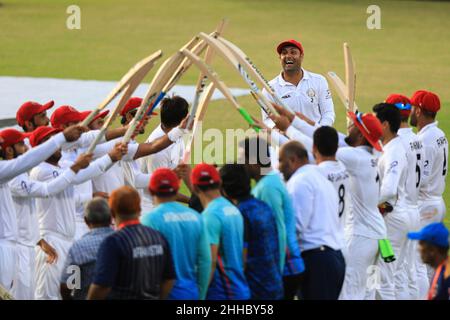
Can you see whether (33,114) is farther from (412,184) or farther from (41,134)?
(412,184)

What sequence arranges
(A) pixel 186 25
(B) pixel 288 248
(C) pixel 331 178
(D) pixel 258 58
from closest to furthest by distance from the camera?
1. (B) pixel 288 248
2. (C) pixel 331 178
3. (D) pixel 258 58
4. (A) pixel 186 25

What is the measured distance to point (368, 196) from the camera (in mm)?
9484

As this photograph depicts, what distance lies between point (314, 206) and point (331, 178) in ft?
1.73

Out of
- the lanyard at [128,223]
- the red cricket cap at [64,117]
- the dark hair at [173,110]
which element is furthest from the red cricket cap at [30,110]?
the lanyard at [128,223]

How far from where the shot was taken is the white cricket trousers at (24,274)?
9500 mm

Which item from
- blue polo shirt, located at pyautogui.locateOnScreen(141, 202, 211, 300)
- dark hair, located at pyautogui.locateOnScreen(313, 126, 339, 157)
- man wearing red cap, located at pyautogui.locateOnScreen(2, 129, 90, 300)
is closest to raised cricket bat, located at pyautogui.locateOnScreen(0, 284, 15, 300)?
man wearing red cap, located at pyautogui.locateOnScreen(2, 129, 90, 300)

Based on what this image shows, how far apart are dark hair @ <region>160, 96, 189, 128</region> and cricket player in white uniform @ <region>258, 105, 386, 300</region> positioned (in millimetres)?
1321

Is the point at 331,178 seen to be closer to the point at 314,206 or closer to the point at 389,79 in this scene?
the point at 314,206

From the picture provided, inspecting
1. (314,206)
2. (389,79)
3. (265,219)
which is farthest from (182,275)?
(389,79)

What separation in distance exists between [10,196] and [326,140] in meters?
2.76

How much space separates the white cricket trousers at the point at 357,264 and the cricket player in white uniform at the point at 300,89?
2791mm

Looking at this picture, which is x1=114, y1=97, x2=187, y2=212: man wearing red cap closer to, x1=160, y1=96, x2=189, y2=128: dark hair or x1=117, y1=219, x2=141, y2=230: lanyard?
x1=160, y1=96, x2=189, y2=128: dark hair

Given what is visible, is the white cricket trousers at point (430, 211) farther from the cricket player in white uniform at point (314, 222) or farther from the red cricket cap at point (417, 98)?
the cricket player in white uniform at point (314, 222)

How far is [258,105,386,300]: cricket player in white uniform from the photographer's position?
9.41 metres
